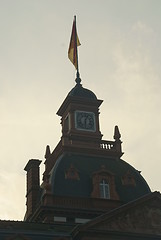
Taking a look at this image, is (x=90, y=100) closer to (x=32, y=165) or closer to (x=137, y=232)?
(x=32, y=165)

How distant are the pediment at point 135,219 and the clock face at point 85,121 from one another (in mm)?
16053

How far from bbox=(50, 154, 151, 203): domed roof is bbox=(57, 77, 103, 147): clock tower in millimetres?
3193

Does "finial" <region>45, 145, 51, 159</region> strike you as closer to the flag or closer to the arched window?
the arched window

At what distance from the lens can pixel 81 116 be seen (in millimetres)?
62094

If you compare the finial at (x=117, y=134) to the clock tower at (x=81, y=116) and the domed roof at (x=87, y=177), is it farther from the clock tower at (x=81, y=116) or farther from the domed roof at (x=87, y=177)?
the domed roof at (x=87, y=177)

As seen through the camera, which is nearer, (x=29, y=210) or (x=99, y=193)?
(x=99, y=193)

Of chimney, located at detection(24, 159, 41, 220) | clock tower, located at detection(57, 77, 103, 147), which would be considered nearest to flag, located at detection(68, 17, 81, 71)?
clock tower, located at detection(57, 77, 103, 147)

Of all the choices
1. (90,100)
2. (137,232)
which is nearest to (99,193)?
(137,232)

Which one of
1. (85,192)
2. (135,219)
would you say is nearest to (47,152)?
(85,192)

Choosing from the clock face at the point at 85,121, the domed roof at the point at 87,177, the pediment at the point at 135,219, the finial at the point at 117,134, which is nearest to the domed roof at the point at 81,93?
the clock face at the point at 85,121

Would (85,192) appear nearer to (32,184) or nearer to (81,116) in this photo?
(32,184)

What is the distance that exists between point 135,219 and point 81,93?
71.6ft

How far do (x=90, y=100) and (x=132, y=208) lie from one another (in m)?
19.7

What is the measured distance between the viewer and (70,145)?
56.4m
